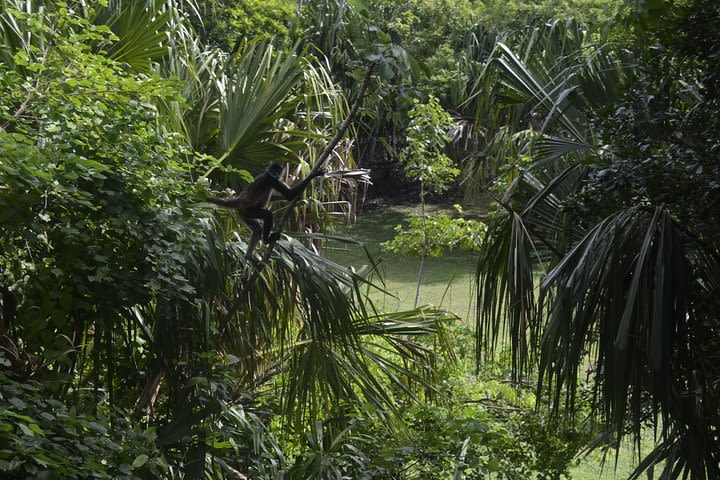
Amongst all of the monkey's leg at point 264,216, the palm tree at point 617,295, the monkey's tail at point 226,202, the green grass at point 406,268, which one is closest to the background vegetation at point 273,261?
the palm tree at point 617,295

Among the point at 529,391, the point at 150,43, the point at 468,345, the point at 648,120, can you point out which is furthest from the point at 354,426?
the point at 468,345

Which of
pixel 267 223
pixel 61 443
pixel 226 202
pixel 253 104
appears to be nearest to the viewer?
pixel 61 443

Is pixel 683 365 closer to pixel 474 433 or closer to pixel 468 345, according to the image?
pixel 474 433

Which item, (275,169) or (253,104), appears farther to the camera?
(275,169)

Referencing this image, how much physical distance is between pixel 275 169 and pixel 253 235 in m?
0.73

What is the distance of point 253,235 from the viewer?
189 inches

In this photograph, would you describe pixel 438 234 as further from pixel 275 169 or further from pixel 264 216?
pixel 264 216

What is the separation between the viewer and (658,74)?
3367mm

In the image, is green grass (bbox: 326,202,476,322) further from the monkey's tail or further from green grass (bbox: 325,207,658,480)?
the monkey's tail

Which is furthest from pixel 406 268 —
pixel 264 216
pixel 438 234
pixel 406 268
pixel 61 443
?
pixel 61 443

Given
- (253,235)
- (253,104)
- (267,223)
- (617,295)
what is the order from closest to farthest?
(617,295), (253,104), (253,235), (267,223)

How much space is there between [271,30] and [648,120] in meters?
8.46

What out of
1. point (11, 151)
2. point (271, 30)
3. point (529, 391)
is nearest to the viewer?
point (11, 151)

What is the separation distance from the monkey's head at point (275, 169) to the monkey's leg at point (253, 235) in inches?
15.3
